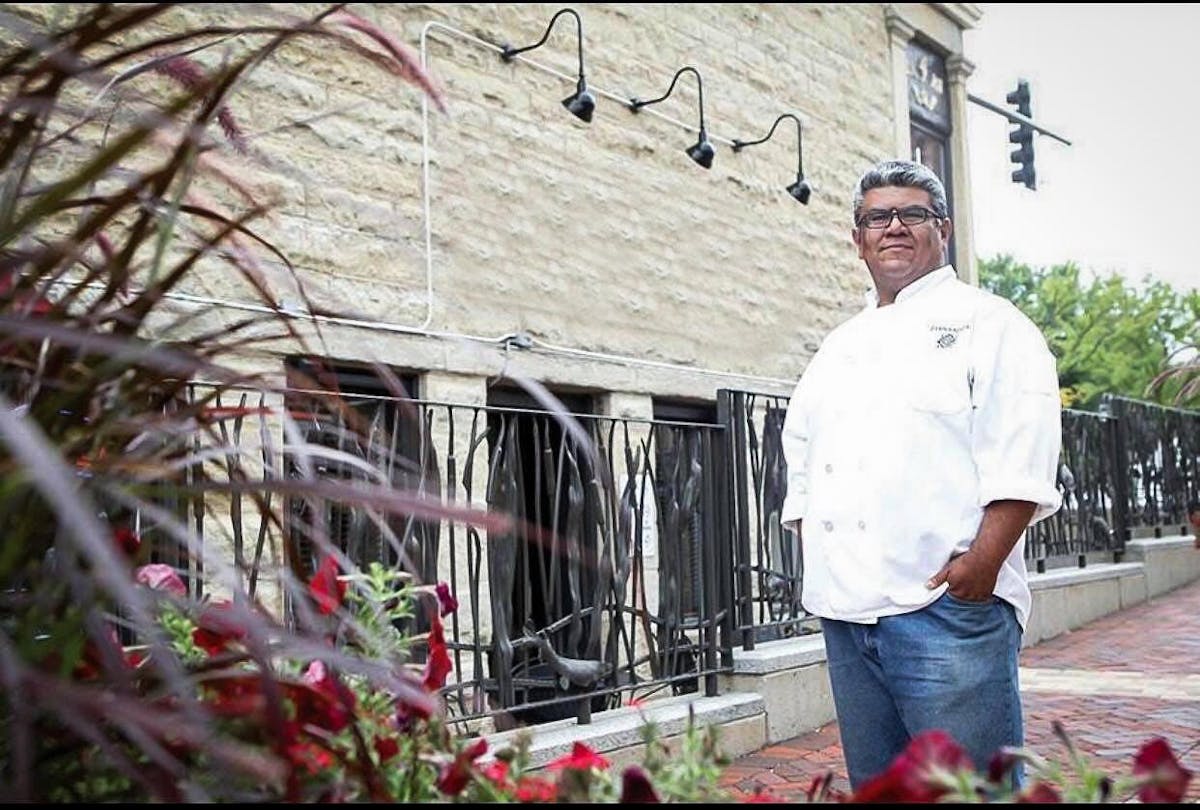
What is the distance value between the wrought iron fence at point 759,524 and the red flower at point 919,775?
4630 millimetres

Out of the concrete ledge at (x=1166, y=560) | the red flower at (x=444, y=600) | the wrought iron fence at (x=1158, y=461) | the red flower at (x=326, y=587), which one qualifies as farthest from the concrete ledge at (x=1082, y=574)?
the red flower at (x=326, y=587)

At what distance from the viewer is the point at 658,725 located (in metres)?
3.95

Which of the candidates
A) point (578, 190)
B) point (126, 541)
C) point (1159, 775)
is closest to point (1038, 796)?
point (1159, 775)

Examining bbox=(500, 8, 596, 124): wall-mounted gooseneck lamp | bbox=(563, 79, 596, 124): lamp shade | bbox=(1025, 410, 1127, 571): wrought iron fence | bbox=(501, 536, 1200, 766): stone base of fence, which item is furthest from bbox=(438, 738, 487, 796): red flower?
bbox=(1025, 410, 1127, 571): wrought iron fence

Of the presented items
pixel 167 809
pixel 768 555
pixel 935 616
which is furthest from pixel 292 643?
pixel 768 555

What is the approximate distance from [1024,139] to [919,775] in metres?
14.8

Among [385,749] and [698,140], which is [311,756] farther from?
[698,140]

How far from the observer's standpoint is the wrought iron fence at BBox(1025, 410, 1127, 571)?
31.4 ft

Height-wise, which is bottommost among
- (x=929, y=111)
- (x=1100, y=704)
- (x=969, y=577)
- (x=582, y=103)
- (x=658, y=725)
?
(x=1100, y=704)

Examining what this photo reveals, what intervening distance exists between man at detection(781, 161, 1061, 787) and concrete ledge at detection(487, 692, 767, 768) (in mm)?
1093

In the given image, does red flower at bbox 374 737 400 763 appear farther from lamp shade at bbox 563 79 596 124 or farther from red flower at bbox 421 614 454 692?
lamp shade at bbox 563 79 596 124

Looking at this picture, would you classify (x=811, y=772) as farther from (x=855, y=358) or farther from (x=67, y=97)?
(x=67, y=97)

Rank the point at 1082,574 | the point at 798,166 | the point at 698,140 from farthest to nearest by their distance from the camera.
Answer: the point at 1082,574 → the point at 798,166 → the point at 698,140

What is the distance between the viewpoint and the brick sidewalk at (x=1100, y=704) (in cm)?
478
